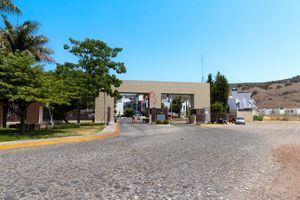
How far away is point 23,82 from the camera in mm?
17016

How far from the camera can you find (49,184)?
19.8 ft

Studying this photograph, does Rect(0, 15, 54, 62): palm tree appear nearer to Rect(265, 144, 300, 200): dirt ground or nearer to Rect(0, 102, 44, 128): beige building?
Rect(0, 102, 44, 128): beige building

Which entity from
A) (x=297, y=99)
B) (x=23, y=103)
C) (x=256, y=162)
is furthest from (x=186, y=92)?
(x=297, y=99)

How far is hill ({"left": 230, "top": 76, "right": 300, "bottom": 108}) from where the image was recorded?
123 meters

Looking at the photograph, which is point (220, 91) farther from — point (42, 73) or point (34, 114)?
point (42, 73)

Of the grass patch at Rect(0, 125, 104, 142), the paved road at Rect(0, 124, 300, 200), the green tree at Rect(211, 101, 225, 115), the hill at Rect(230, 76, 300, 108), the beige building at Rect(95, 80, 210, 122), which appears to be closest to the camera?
the paved road at Rect(0, 124, 300, 200)

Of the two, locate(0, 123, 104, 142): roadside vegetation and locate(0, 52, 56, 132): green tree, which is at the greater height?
locate(0, 52, 56, 132): green tree

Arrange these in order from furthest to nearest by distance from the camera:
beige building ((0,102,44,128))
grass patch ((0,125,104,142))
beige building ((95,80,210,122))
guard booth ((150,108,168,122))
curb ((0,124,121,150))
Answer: beige building ((95,80,210,122)) < guard booth ((150,108,168,122)) < beige building ((0,102,44,128)) < grass patch ((0,125,104,142)) < curb ((0,124,121,150))

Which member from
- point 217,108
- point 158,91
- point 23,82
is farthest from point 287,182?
point 217,108

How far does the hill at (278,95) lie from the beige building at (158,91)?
77247 millimetres

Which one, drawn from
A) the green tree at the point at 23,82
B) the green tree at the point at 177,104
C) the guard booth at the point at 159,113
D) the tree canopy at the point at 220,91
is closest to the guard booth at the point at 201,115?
the guard booth at the point at 159,113

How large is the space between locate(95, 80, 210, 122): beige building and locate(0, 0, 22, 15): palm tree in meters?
27.6

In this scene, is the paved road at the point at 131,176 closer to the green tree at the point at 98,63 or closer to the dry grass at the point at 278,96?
the green tree at the point at 98,63

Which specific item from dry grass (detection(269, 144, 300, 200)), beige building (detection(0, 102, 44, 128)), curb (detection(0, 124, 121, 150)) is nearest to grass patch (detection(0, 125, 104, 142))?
curb (detection(0, 124, 121, 150))
